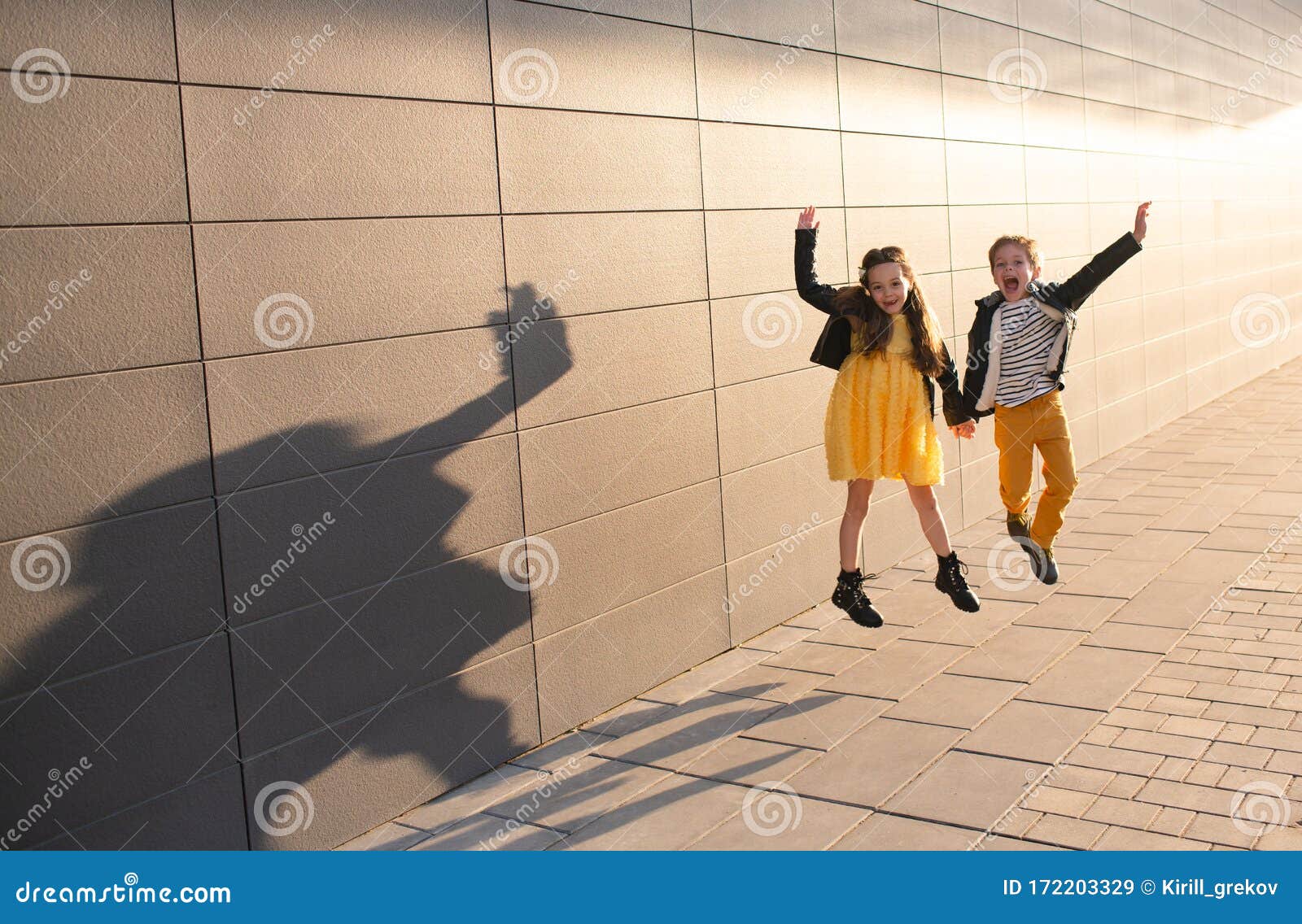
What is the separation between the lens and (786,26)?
6617 mm

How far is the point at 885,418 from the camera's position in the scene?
5.65 meters

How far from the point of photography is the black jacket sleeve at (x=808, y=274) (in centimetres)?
550

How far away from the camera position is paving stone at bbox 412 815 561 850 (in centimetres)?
424

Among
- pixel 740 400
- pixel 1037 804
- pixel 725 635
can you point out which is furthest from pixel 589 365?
pixel 1037 804

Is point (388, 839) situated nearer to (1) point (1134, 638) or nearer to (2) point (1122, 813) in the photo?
(2) point (1122, 813)

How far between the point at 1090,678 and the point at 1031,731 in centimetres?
69

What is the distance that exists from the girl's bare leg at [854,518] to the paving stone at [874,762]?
2.95 feet

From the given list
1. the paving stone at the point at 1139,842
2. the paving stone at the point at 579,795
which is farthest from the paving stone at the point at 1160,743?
the paving stone at the point at 579,795

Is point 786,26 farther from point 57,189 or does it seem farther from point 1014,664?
point 57,189

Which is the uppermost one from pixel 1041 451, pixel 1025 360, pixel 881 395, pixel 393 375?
pixel 393 375

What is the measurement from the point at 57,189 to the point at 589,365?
231 centimetres

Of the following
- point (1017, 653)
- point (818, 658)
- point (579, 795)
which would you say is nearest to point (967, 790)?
point (579, 795)

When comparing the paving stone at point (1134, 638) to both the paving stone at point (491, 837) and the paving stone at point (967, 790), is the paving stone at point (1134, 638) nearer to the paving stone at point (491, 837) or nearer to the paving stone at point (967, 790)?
the paving stone at point (967, 790)

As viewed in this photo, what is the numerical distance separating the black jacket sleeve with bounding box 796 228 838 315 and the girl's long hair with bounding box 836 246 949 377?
83 mm
